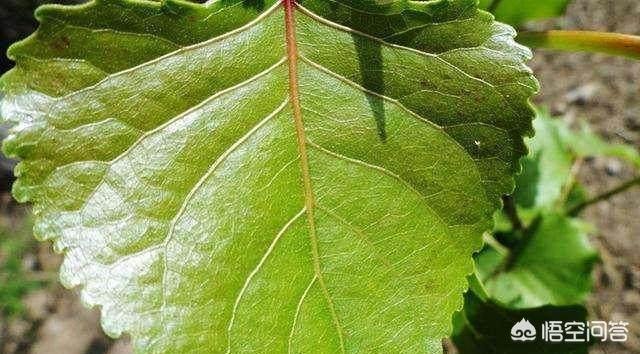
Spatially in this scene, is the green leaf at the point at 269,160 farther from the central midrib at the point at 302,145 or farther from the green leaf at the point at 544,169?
the green leaf at the point at 544,169

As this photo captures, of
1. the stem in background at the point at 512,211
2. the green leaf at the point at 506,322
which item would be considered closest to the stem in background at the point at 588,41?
the green leaf at the point at 506,322

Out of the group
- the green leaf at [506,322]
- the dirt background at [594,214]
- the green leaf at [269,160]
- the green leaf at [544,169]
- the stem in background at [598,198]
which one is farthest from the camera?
the dirt background at [594,214]

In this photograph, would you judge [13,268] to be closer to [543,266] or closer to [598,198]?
[543,266]

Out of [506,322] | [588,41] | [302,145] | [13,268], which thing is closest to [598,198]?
[506,322]

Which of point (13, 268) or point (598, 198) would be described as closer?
point (598, 198)

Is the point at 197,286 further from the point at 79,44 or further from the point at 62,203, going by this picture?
the point at 79,44

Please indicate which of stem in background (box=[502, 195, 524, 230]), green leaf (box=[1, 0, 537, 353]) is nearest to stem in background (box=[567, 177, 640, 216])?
stem in background (box=[502, 195, 524, 230])

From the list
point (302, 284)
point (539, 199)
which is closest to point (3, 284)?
point (539, 199)
